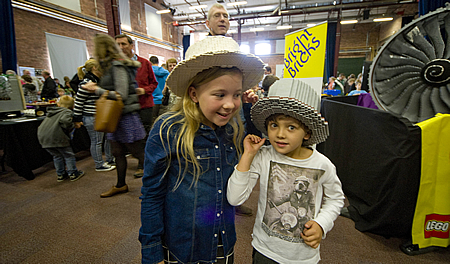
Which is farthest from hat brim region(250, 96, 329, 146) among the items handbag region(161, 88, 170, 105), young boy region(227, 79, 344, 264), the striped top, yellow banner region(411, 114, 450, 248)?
handbag region(161, 88, 170, 105)

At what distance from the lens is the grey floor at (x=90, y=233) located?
1.57 metres

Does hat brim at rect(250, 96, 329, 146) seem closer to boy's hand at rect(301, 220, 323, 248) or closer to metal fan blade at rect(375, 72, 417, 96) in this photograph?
boy's hand at rect(301, 220, 323, 248)

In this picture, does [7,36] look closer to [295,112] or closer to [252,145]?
[252,145]

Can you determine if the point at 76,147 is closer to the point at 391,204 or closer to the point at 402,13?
the point at 391,204

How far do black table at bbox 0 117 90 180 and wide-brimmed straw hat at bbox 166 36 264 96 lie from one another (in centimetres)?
324

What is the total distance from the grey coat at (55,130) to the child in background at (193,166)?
2.71 meters

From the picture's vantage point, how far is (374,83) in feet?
6.04

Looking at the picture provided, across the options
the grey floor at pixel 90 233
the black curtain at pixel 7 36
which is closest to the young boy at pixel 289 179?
the grey floor at pixel 90 233

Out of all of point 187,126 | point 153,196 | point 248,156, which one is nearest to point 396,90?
point 248,156

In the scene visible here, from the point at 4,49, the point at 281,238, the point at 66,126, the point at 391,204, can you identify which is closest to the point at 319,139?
the point at 281,238

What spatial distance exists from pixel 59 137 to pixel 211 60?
299cm

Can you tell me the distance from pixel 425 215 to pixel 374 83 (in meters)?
1.11

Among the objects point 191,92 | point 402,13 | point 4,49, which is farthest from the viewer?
point 402,13

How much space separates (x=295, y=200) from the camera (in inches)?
32.1
